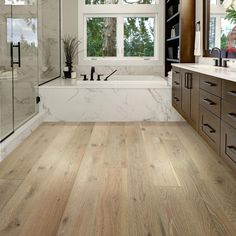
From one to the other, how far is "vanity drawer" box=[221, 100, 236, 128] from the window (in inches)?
174

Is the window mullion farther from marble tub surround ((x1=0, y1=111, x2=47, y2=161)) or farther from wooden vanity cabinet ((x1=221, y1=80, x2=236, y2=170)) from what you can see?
wooden vanity cabinet ((x1=221, y1=80, x2=236, y2=170))

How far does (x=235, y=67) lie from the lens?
12.4ft

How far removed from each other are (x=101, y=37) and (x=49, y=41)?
1.22 m

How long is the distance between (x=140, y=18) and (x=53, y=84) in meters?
2.31

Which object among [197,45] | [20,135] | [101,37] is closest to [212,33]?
[197,45]

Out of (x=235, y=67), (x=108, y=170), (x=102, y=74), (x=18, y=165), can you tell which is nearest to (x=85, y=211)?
(x=108, y=170)

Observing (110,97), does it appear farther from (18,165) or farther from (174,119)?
(18,165)

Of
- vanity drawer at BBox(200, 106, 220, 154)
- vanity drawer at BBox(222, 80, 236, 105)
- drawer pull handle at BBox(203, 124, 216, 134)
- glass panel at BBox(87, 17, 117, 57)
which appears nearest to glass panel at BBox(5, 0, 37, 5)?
glass panel at BBox(87, 17, 117, 57)

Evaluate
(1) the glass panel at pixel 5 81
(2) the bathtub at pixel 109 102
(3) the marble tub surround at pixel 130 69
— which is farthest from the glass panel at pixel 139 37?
(1) the glass panel at pixel 5 81

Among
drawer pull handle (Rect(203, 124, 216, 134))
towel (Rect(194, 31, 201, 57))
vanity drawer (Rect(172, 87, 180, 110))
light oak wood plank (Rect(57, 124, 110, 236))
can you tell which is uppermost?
towel (Rect(194, 31, 201, 57))

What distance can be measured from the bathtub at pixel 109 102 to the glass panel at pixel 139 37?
182cm

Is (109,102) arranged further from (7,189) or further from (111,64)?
(7,189)

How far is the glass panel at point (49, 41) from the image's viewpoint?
18.4 ft

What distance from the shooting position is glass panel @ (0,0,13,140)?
3836 millimetres
